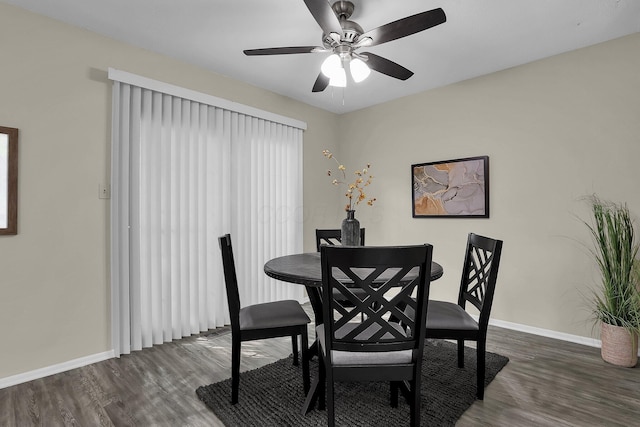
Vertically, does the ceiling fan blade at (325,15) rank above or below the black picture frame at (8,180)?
above

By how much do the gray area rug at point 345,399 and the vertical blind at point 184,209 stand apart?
1.08 meters

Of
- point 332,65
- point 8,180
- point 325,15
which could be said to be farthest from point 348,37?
point 8,180

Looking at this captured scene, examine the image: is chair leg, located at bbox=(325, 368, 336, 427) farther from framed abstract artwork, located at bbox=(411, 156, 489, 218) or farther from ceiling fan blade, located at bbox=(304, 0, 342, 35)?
framed abstract artwork, located at bbox=(411, 156, 489, 218)

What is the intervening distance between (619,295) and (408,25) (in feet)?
7.98

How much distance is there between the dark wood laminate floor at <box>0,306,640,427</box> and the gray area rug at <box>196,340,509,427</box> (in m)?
0.09

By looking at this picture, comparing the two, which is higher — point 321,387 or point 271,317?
point 271,317

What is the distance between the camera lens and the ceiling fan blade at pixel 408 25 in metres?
1.76

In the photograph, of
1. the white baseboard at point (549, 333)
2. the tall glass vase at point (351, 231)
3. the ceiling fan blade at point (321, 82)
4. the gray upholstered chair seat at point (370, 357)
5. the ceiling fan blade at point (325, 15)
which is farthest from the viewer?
the white baseboard at point (549, 333)

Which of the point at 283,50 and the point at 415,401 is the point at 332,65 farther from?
the point at 415,401

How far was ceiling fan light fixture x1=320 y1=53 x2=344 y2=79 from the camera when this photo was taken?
2197 millimetres

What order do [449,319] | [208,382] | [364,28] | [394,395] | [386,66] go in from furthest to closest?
[364,28], [386,66], [208,382], [449,319], [394,395]

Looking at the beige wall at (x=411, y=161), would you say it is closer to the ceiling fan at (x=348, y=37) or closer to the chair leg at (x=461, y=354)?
the chair leg at (x=461, y=354)

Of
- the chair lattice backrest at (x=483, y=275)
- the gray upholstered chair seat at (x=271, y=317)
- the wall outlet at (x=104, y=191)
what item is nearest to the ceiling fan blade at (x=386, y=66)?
the chair lattice backrest at (x=483, y=275)

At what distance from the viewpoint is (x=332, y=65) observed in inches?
87.2
